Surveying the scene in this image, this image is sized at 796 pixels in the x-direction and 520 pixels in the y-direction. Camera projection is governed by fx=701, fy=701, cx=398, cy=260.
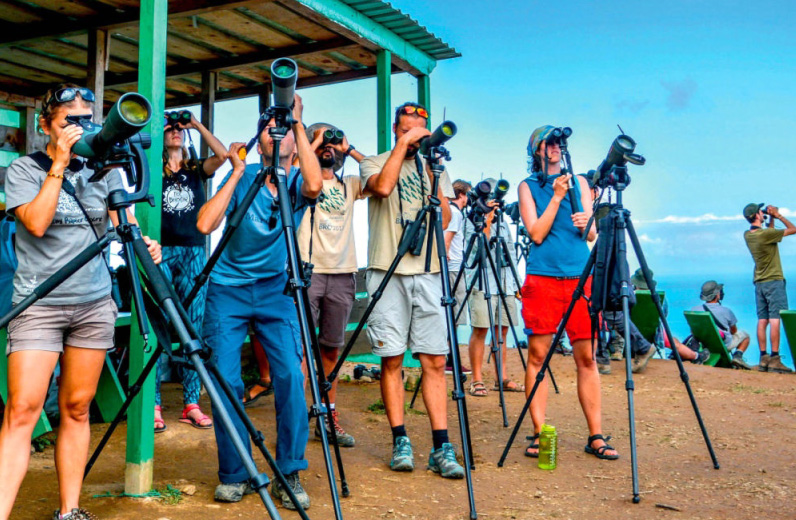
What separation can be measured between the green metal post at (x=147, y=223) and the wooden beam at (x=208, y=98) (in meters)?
3.56

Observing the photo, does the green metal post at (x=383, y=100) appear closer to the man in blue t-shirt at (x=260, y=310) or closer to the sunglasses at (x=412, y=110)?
the sunglasses at (x=412, y=110)

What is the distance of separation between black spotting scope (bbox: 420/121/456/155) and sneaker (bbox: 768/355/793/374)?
6.84 meters

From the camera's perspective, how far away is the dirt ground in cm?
325

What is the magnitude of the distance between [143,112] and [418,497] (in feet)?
7.26

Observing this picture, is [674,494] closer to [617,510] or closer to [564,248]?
[617,510]

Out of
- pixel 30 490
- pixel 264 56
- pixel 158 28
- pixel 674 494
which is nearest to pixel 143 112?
pixel 158 28

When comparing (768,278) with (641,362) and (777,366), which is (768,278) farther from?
(641,362)

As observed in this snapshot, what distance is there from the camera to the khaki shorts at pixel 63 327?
2.61 meters

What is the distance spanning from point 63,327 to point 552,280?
2637 millimetres

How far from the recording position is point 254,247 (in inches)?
130

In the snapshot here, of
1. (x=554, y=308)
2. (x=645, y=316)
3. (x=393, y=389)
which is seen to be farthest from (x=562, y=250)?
(x=645, y=316)

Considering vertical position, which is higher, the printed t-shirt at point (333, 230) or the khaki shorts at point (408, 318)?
the printed t-shirt at point (333, 230)

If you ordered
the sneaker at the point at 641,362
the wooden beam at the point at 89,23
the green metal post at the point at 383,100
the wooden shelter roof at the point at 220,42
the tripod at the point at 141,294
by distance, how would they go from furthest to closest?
the sneaker at the point at 641,362 < the green metal post at the point at 383,100 < the wooden shelter roof at the point at 220,42 < the wooden beam at the point at 89,23 < the tripod at the point at 141,294

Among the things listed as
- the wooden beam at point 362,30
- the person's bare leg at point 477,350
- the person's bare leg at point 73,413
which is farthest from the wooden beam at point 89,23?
the person's bare leg at point 477,350
